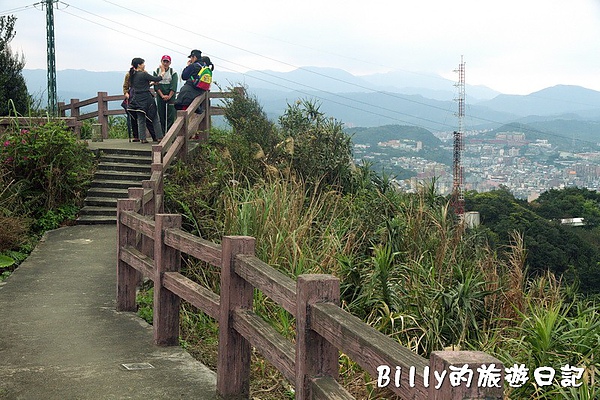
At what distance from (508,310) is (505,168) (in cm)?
12876

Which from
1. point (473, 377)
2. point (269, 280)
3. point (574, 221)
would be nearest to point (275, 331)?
point (269, 280)

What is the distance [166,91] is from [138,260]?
10173 millimetres

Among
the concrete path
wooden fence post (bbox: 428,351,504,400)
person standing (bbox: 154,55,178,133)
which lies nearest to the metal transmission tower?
person standing (bbox: 154,55,178,133)

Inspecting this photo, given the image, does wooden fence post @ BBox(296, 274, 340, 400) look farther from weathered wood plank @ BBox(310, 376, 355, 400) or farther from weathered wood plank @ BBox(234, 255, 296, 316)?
weathered wood plank @ BBox(234, 255, 296, 316)

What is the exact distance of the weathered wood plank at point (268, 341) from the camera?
13.9 ft

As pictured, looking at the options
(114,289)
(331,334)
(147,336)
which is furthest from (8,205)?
(331,334)

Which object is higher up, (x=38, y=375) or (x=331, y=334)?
(x=331, y=334)

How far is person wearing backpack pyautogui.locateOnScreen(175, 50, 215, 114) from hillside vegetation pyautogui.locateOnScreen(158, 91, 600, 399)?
5.96ft

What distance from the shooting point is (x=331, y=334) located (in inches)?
142

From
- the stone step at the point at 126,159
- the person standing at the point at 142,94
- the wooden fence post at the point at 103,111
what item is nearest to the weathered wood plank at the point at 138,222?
the stone step at the point at 126,159

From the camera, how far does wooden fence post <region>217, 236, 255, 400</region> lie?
16.8 ft

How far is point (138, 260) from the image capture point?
7.48m

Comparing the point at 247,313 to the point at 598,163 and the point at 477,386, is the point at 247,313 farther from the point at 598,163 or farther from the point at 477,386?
the point at 598,163

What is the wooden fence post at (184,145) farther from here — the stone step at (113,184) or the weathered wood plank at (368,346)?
the weathered wood plank at (368,346)
